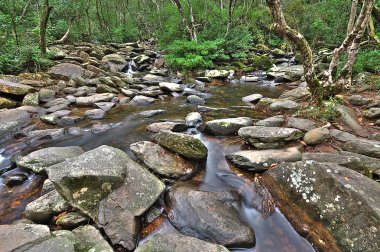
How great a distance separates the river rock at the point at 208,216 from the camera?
2785mm

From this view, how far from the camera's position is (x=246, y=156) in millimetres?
3979

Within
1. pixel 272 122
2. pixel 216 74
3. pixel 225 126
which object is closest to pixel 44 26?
pixel 216 74

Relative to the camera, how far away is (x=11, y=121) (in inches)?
238

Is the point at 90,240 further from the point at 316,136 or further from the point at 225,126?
the point at 316,136

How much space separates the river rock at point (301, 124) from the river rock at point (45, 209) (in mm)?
4405

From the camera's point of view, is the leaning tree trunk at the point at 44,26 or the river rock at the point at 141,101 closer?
the river rock at the point at 141,101

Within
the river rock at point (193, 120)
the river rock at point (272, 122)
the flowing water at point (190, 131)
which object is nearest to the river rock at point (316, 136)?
the river rock at point (272, 122)

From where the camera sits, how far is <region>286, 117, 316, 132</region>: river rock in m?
4.89

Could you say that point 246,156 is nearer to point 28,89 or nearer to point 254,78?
point 28,89

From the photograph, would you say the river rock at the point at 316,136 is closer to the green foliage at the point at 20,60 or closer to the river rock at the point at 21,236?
the river rock at the point at 21,236

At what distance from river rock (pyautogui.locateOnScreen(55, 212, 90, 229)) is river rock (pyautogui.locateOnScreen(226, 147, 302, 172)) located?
8.02 feet

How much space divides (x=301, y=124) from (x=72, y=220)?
4.51m

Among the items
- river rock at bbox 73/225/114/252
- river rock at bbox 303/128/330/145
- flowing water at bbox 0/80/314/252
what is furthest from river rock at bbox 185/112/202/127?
river rock at bbox 73/225/114/252

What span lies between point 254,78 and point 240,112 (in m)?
6.57
